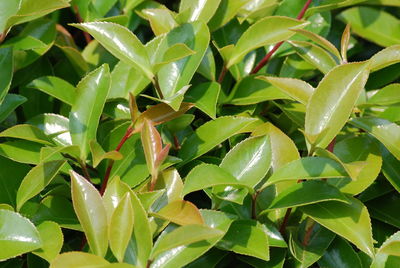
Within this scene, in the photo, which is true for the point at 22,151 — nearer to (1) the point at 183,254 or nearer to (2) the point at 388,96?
(1) the point at 183,254

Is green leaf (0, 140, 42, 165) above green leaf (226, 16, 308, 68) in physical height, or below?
below

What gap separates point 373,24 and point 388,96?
50 cm

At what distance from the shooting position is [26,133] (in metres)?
1.27

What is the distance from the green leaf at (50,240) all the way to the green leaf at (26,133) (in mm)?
176

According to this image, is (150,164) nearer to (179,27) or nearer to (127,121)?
(127,121)

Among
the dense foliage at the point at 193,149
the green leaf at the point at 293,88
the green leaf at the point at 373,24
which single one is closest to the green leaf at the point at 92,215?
the dense foliage at the point at 193,149

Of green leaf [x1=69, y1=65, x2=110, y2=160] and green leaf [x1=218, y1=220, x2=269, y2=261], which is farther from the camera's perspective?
green leaf [x1=69, y1=65, x2=110, y2=160]

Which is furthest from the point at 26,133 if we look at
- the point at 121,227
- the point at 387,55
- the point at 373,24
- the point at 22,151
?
the point at 373,24

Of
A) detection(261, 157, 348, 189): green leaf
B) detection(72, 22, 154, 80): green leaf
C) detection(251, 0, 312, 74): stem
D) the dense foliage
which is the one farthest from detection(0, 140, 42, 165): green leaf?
detection(251, 0, 312, 74): stem

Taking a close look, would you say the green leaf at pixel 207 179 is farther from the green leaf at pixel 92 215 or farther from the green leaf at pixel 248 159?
the green leaf at pixel 92 215

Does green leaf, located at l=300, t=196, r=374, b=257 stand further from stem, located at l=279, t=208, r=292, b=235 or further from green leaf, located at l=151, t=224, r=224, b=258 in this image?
green leaf, located at l=151, t=224, r=224, b=258

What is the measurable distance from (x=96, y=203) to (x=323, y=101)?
1.54 ft

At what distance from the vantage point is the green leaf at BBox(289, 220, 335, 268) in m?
1.25

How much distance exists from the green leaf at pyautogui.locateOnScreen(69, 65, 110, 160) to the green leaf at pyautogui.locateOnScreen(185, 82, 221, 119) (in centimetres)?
21
